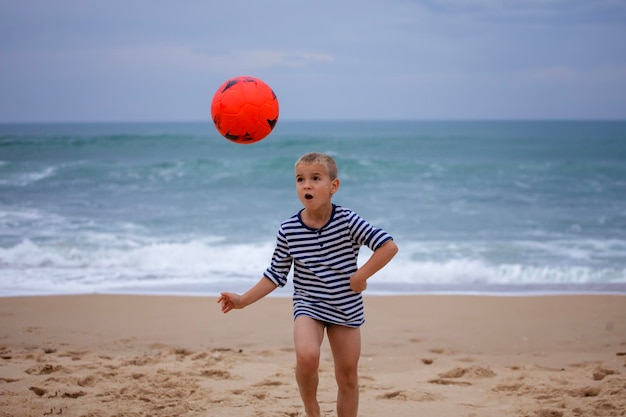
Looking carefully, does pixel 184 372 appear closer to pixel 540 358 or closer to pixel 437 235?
pixel 540 358

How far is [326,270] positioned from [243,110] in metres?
1.22

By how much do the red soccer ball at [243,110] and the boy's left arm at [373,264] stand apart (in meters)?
1.20

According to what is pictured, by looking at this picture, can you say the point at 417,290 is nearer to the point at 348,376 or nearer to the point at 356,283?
the point at 348,376

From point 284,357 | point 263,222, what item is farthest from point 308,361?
point 263,222

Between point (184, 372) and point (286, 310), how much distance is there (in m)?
2.45

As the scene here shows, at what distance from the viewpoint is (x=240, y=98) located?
13.7 feet

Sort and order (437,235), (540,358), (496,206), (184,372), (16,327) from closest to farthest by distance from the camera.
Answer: (184,372) → (540,358) → (16,327) → (437,235) → (496,206)

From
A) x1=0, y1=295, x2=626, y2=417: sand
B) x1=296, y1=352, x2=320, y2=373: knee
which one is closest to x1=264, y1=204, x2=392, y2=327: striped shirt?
x1=296, y1=352, x2=320, y2=373: knee

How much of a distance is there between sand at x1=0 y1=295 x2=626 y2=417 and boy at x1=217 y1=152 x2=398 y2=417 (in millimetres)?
962

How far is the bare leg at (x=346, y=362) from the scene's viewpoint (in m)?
3.51

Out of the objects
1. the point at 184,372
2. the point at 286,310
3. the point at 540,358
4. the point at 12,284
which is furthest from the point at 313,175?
the point at 12,284

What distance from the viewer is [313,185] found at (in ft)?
11.4

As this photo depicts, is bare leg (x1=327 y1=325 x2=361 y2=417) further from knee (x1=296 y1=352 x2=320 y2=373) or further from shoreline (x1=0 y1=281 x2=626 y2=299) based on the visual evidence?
shoreline (x1=0 y1=281 x2=626 y2=299)

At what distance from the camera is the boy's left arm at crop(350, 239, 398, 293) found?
132 inches
